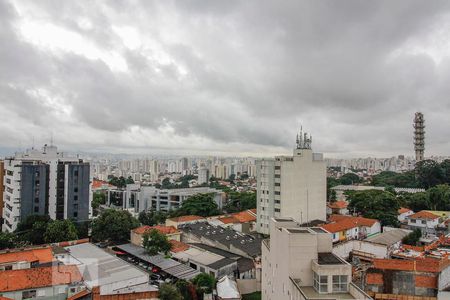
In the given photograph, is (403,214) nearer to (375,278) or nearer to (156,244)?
(375,278)

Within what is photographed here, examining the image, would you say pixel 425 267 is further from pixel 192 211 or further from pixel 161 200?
pixel 161 200

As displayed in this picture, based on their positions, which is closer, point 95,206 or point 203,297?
point 203,297

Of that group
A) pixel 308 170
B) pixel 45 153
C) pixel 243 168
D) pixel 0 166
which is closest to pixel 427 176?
pixel 308 170

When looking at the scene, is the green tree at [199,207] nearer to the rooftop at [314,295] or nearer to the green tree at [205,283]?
the green tree at [205,283]

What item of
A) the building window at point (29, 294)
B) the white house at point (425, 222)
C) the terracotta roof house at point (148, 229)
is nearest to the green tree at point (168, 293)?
the building window at point (29, 294)

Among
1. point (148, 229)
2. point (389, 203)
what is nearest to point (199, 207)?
point (148, 229)

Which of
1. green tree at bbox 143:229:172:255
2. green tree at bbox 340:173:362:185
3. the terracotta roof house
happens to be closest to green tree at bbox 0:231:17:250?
the terracotta roof house
